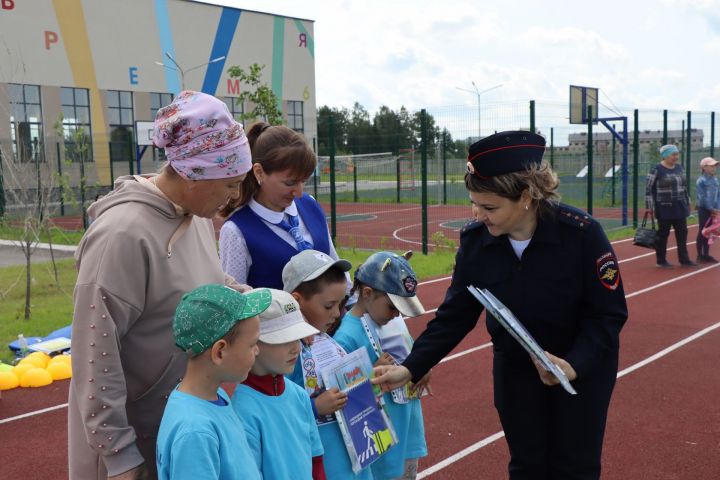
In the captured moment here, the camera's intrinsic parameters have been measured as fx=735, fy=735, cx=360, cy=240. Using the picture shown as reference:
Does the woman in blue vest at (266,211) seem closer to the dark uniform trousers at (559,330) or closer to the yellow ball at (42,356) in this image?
the dark uniform trousers at (559,330)

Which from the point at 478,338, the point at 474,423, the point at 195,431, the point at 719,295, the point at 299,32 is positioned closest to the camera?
the point at 195,431

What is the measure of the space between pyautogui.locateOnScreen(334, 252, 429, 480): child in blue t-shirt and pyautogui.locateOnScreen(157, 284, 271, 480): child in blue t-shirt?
1081 millimetres

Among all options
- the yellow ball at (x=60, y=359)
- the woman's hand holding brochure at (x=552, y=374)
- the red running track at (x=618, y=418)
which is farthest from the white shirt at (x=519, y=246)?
the yellow ball at (x=60, y=359)

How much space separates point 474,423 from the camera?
5543 mm

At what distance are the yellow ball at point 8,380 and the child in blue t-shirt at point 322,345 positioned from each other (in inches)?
188

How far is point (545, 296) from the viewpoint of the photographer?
288 cm

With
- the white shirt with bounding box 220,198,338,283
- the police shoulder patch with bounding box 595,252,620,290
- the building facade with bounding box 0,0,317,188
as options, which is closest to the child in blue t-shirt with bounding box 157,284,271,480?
the white shirt with bounding box 220,198,338,283

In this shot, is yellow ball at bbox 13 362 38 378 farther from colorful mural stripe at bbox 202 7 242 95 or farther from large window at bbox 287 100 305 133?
large window at bbox 287 100 305 133

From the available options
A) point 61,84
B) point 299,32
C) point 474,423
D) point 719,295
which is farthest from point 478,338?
point 299,32

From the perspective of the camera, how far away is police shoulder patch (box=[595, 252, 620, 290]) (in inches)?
112

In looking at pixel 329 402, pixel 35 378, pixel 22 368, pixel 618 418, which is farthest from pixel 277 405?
pixel 22 368

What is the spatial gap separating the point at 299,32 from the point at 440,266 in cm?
3890

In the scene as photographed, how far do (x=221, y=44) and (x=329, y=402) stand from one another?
43004 mm

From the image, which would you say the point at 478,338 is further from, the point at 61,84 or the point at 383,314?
the point at 61,84
